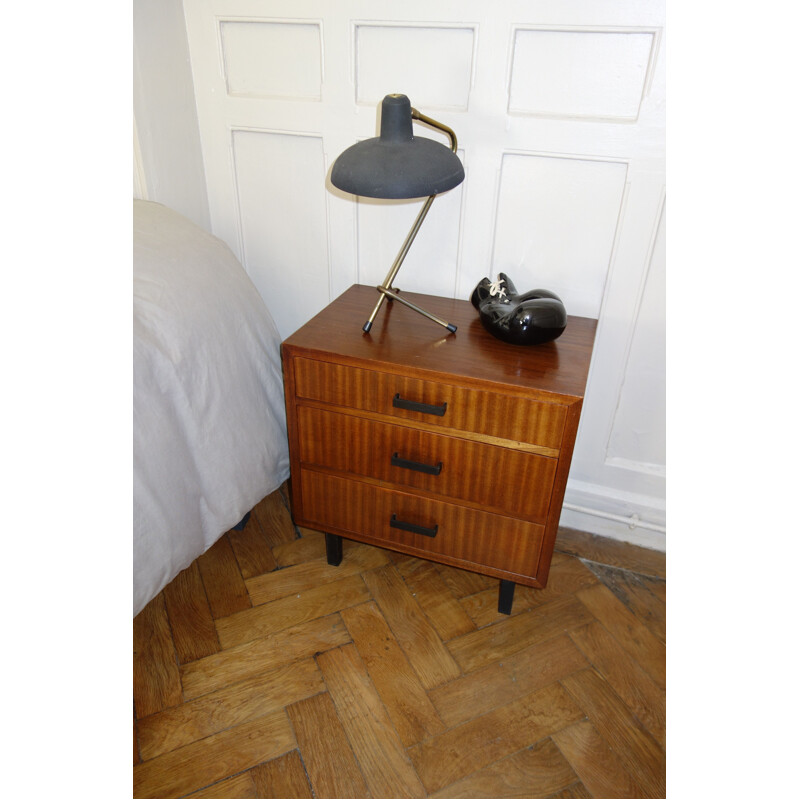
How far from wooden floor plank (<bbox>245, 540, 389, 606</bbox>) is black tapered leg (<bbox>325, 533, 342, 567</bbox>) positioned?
0.02m

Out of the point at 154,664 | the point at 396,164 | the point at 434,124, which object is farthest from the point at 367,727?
the point at 434,124

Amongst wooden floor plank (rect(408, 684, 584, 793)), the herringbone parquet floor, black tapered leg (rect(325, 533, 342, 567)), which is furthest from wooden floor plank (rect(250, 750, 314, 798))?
black tapered leg (rect(325, 533, 342, 567))

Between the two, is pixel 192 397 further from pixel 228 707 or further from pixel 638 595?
pixel 638 595

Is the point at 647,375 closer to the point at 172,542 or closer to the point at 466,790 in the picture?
the point at 466,790

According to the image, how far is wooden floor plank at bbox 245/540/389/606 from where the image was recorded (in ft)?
4.97

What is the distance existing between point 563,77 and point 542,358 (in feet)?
1.96

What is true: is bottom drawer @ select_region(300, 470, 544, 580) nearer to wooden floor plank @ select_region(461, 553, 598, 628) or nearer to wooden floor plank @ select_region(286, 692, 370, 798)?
wooden floor plank @ select_region(461, 553, 598, 628)

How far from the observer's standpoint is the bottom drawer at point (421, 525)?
133 cm

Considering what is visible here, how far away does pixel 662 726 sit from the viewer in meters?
1.23

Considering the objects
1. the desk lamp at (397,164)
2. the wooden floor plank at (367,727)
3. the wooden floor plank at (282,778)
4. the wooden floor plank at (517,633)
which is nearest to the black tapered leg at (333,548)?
the wooden floor plank at (367,727)

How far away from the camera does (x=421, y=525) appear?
138 centimetres

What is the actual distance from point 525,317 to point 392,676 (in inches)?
32.3

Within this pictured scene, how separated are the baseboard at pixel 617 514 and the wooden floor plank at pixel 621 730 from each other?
0.46 meters
